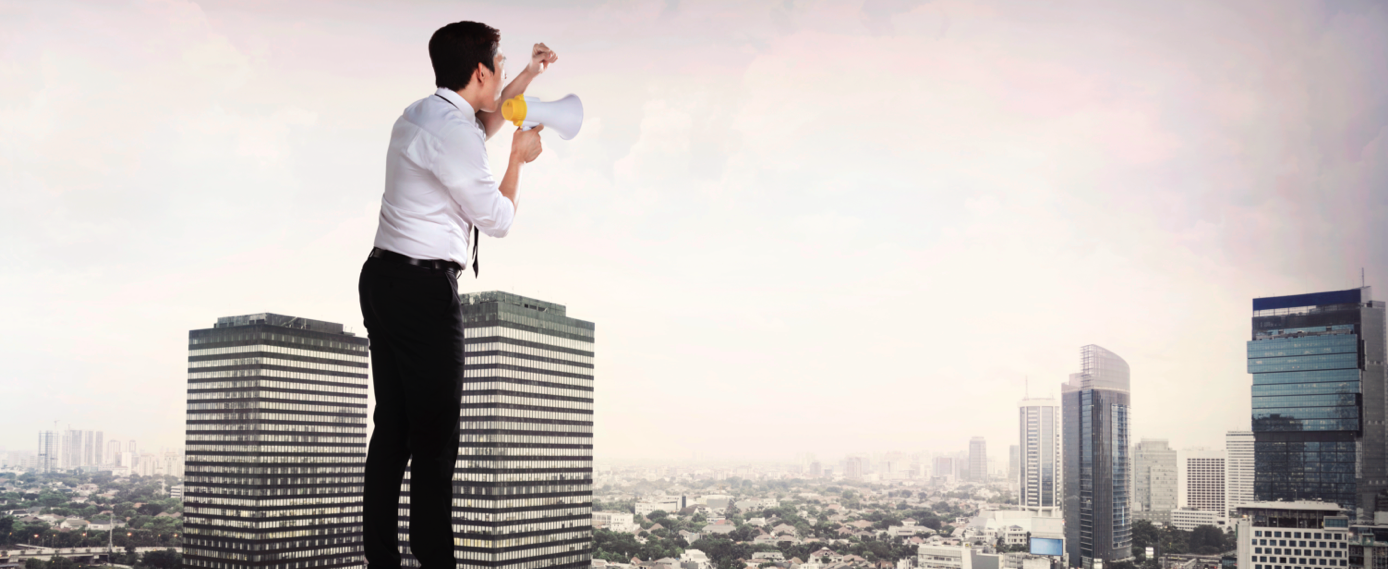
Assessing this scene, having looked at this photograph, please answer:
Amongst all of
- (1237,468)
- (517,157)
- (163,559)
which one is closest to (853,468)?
(1237,468)

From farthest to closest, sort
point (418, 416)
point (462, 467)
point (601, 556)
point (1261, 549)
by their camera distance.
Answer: point (601, 556), point (462, 467), point (1261, 549), point (418, 416)

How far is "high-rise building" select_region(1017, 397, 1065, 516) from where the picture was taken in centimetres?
8269

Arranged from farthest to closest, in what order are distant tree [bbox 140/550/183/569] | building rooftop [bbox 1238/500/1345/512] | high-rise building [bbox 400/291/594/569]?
distant tree [bbox 140/550/183/569] → high-rise building [bbox 400/291/594/569] → building rooftop [bbox 1238/500/1345/512]

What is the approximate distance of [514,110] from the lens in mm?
2109

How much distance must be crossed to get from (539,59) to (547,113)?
13 cm

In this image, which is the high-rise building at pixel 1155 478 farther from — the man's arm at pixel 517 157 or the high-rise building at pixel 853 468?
the man's arm at pixel 517 157

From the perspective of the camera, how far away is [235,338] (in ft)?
225

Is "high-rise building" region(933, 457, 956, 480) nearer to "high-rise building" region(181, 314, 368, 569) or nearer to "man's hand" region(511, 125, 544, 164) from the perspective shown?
"high-rise building" region(181, 314, 368, 569)

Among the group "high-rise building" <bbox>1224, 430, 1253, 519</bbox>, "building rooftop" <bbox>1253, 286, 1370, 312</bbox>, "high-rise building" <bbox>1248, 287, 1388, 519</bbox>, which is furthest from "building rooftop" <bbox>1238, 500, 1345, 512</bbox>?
"building rooftop" <bbox>1253, 286, 1370, 312</bbox>

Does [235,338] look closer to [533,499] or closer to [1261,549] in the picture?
[533,499]

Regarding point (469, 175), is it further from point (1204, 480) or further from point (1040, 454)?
point (1040, 454)

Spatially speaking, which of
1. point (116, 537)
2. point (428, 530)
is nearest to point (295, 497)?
point (116, 537)

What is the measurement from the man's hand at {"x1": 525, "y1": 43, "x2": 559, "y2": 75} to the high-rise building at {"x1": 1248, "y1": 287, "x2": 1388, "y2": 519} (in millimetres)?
67558

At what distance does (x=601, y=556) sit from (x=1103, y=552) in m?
38.9
